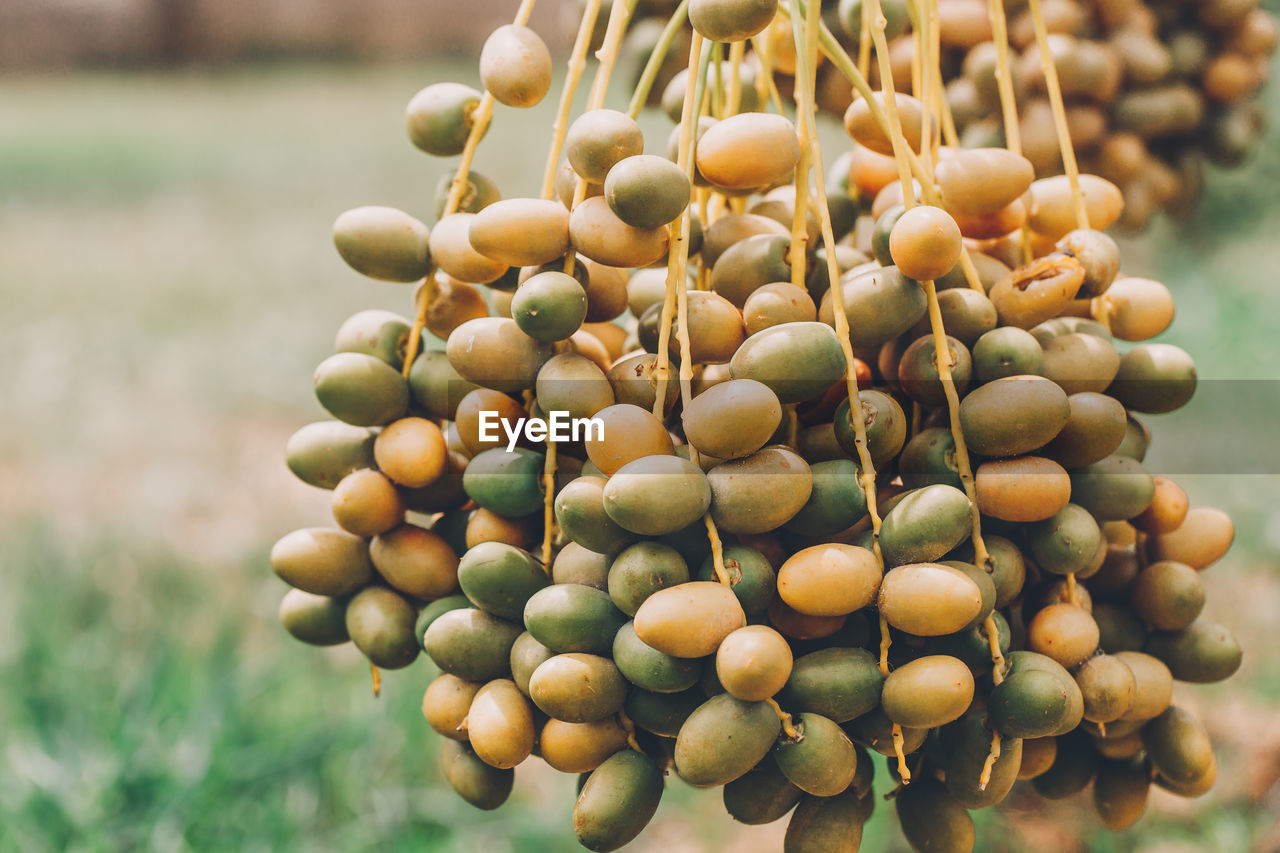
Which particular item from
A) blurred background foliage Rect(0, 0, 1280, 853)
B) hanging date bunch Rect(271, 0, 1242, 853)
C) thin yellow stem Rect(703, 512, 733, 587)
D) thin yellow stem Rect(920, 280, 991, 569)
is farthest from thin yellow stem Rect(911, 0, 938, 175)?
blurred background foliage Rect(0, 0, 1280, 853)

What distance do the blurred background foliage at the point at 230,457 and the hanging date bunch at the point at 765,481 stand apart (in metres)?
0.80

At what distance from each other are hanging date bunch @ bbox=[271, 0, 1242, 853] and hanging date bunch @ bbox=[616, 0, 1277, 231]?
23 centimetres

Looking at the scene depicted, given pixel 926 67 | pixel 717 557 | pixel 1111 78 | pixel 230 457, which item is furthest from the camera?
pixel 230 457

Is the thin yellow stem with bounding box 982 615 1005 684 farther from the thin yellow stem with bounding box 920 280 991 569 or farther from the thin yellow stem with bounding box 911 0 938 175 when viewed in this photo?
the thin yellow stem with bounding box 911 0 938 175

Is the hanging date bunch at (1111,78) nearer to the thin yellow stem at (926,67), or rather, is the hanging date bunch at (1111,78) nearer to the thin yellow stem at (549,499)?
the thin yellow stem at (926,67)

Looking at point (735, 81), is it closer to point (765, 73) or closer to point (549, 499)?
point (765, 73)

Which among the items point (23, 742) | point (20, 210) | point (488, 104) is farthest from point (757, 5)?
point (20, 210)

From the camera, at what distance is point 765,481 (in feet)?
1.63

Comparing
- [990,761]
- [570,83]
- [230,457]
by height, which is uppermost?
[570,83]

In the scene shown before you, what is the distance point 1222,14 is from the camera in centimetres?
99

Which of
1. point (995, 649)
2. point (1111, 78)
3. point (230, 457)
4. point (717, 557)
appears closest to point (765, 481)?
point (717, 557)

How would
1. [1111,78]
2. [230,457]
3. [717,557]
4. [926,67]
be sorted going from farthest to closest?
[230,457], [1111,78], [926,67], [717,557]

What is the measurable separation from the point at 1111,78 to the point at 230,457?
206cm

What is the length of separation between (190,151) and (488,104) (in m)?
3.41
